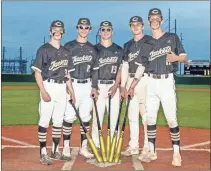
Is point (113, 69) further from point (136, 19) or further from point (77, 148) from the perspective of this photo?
point (77, 148)

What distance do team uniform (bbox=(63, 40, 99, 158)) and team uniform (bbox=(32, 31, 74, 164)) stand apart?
0.83ft

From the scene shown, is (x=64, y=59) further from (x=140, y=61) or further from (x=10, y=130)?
(x=10, y=130)

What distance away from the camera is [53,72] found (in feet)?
19.4

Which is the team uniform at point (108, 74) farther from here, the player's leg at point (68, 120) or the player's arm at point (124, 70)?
the player's leg at point (68, 120)

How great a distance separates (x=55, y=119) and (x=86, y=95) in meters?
0.68

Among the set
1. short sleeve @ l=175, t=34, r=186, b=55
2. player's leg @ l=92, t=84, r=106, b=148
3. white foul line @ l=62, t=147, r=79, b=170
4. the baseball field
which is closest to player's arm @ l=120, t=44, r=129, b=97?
player's leg @ l=92, t=84, r=106, b=148

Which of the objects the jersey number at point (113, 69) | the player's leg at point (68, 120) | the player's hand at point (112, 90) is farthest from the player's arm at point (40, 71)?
the jersey number at point (113, 69)

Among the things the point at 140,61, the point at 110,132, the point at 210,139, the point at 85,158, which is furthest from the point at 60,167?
the point at 210,139

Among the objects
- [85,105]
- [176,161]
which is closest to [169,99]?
[176,161]

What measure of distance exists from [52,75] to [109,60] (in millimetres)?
1102

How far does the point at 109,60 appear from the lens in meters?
6.45

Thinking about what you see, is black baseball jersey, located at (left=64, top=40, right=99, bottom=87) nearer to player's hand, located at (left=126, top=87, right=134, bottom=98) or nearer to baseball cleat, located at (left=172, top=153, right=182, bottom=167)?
player's hand, located at (left=126, top=87, right=134, bottom=98)

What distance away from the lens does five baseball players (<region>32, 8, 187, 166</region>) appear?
19.4ft

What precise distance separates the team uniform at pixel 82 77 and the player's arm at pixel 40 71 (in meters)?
0.62
